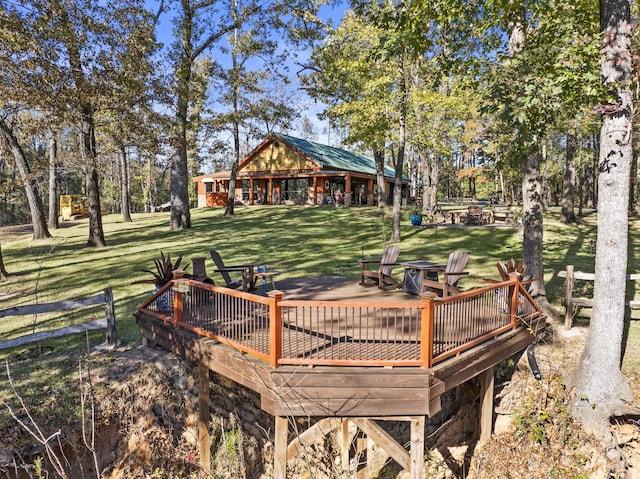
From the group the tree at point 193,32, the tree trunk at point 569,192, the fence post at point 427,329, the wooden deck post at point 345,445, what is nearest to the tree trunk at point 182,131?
the tree at point 193,32

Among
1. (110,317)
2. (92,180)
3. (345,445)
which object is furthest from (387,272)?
(92,180)

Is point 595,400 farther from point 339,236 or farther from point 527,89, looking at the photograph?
point 339,236

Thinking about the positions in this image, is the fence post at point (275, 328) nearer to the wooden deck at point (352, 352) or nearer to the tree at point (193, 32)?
the wooden deck at point (352, 352)

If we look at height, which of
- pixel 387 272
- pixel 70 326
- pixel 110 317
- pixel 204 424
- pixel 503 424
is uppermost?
pixel 387 272

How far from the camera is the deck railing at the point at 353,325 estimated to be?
15.2 feet

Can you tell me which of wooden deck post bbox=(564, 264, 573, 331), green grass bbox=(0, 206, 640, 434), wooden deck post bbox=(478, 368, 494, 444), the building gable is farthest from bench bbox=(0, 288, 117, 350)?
the building gable

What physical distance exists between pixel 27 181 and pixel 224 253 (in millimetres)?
7397

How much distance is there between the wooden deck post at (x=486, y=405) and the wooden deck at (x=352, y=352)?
0.21 meters

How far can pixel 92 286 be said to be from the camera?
10.7m

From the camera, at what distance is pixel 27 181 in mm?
14172

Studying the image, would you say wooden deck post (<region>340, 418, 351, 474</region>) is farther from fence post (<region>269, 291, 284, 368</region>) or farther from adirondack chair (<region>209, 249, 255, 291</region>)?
adirondack chair (<region>209, 249, 255, 291</region>)

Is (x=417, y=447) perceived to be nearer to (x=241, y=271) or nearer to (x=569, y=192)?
(x=241, y=271)

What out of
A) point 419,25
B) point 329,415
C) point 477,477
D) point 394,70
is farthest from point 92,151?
point 477,477

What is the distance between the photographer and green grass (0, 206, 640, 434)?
325 inches
